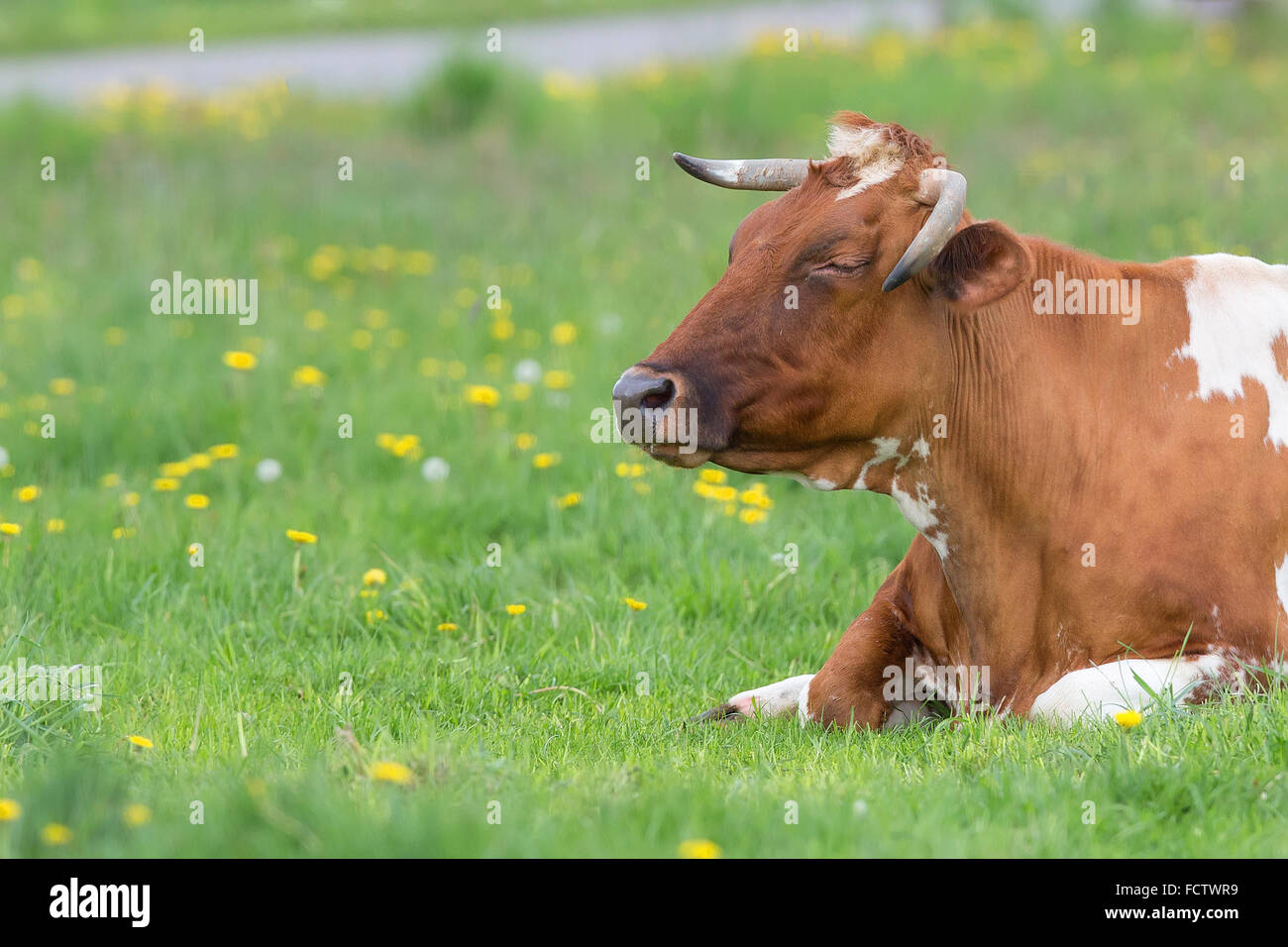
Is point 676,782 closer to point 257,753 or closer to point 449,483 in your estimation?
point 257,753

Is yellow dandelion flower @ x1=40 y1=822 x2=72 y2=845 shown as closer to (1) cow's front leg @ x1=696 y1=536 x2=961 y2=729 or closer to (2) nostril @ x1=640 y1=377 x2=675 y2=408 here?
(2) nostril @ x1=640 y1=377 x2=675 y2=408

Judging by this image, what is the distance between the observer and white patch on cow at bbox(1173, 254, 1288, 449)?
4590mm

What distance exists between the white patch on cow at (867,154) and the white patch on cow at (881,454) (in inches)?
27.3

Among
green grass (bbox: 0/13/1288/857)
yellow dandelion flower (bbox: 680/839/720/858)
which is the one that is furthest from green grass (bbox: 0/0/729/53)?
yellow dandelion flower (bbox: 680/839/720/858)

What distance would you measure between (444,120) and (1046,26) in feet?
19.6

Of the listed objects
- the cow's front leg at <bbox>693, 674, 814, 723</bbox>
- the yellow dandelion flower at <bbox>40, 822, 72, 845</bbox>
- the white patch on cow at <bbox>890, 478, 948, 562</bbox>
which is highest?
the white patch on cow at <bbox>890, 478, 948, 562</bbox>

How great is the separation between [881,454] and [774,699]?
0.93 m

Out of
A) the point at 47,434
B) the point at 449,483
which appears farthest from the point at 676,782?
the point at 47,434

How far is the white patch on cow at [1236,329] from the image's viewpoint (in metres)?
4.59

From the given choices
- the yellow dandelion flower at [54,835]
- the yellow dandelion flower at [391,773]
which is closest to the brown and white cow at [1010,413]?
the yellow dandelion flower at [391,773]

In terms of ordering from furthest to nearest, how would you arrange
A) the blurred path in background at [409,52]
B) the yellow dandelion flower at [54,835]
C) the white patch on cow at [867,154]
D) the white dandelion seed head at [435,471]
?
the blurred path in background at [409,52]
the white dandelion seed head at [435,471]
the white patch on cow at [867,154]
the yellow dandelion flower at [54,835]

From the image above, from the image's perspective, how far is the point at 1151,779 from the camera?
3867 millimetres

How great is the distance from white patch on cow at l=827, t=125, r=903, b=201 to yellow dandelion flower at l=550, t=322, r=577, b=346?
4.32 m

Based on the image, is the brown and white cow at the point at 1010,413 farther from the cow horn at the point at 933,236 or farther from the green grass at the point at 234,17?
the green grass at the point at 234,17
